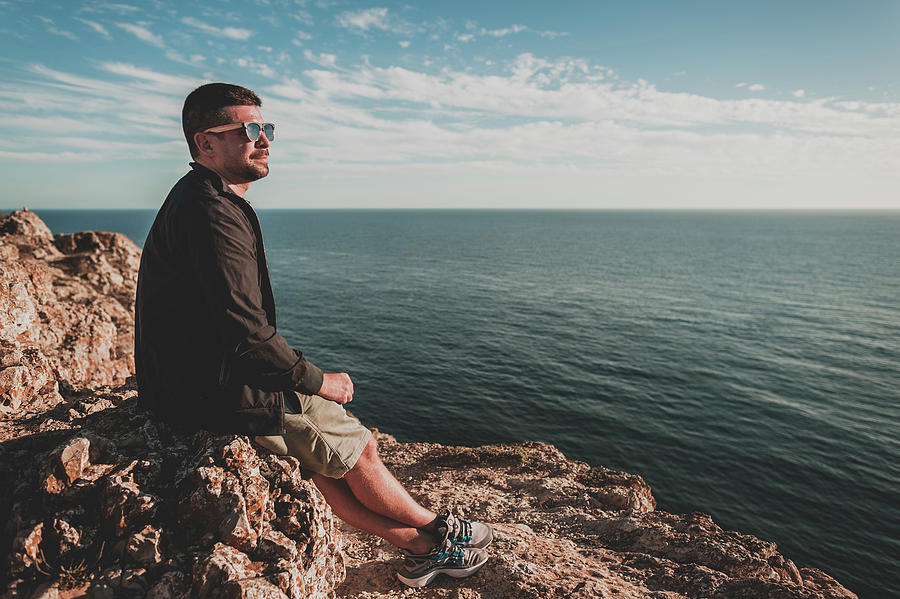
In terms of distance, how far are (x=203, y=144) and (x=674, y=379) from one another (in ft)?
124

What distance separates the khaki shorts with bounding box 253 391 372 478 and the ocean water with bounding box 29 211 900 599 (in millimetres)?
22209

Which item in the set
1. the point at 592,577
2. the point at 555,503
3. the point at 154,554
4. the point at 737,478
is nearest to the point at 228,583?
the point at 154,554

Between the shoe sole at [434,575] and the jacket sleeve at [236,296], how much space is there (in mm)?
3215

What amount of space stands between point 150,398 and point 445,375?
33.0 meters

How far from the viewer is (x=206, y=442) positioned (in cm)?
454

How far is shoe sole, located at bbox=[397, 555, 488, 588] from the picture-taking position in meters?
5.59

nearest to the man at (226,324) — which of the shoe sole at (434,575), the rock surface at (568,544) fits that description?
the shoe sole at (434,575)

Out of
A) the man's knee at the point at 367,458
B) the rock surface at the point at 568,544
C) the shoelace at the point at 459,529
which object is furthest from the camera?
the rock surface at the point at 568,544

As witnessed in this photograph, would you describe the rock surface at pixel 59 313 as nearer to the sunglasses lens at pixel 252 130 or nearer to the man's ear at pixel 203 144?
the man's ear at pixel 203 144

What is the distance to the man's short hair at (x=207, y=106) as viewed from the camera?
416 cm

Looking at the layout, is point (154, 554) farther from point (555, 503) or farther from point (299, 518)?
point (555, 503)

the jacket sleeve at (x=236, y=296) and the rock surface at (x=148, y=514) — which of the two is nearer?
the jacket sleeve at (x=236, y=296)

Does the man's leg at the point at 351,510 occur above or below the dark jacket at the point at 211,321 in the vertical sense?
below

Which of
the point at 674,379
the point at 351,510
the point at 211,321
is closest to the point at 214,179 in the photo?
the point at 211,321
